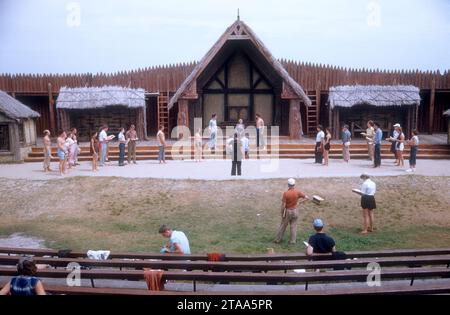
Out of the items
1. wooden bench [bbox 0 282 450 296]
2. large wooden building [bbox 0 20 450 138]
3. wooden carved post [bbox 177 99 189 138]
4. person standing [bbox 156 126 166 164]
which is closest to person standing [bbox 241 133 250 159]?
person standing [bbox 156 126 166 164]

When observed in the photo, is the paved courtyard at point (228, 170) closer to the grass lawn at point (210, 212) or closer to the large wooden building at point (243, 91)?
the grass lawn at point (210, 212)

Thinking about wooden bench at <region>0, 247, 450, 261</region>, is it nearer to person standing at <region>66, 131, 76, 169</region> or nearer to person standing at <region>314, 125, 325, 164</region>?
person standing at <region>66, 131, 76, 169</region>

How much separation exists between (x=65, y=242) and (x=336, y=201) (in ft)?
24.2

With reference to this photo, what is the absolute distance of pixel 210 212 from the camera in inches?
439

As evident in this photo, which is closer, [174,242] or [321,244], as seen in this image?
[321,244]

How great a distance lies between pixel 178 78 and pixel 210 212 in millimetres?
13626

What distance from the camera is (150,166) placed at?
1608 cm

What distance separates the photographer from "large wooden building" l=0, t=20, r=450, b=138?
21047mm

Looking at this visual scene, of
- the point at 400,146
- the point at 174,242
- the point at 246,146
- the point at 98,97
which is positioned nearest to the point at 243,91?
the point at 246,146

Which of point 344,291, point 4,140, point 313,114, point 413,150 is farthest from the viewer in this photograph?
point 313,114

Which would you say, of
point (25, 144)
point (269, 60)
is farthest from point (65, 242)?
point (269, 60)

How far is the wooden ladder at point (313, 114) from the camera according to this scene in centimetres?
2286

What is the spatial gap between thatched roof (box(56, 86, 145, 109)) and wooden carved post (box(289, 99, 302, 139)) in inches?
305

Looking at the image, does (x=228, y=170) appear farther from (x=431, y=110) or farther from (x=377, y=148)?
(x=431, y=110)
